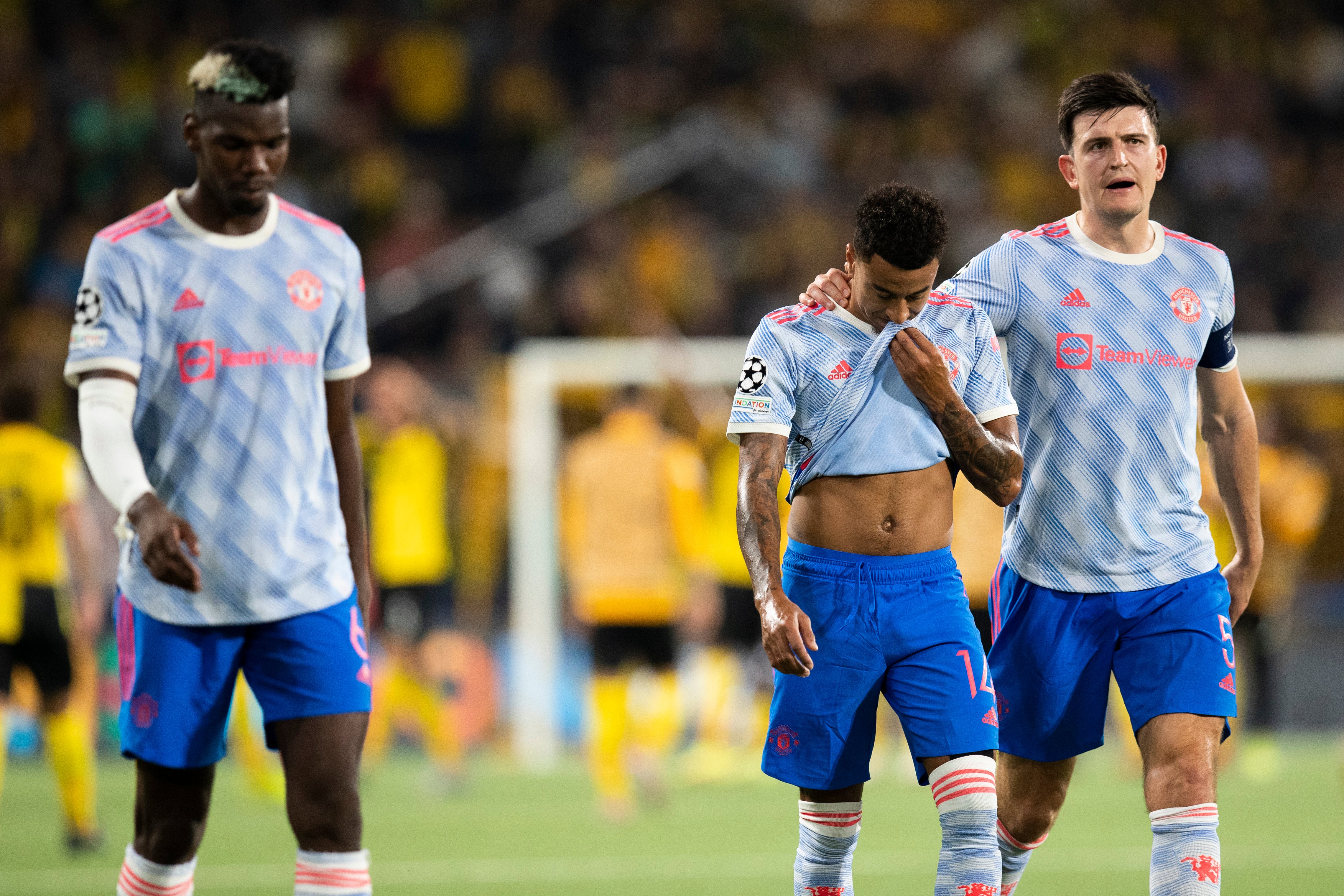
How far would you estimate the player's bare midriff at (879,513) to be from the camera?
4281 millimetres

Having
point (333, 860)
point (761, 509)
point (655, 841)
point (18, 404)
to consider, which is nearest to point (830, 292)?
point (761, 509)

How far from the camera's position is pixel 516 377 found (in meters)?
13.1

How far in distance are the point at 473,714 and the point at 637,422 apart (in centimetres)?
366

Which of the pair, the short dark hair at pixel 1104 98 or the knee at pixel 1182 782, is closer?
the knee at pixel 1182 782

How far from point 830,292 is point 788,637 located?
3.42 feet

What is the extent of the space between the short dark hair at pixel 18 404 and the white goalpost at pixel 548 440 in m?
4.73

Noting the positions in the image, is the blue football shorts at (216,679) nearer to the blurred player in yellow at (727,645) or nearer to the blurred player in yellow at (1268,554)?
the blurred player in yellow at (727,645)

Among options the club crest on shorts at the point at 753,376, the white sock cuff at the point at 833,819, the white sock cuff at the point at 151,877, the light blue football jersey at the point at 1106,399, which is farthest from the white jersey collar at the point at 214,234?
the white sock cuff at the point at 833,819

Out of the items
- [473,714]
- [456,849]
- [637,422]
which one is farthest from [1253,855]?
[473,714]

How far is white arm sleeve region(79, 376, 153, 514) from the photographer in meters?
3.62

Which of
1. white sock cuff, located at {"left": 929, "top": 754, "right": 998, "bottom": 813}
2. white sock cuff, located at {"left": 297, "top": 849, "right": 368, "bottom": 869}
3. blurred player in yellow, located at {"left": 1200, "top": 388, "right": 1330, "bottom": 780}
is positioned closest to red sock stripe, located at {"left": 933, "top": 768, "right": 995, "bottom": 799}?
white sock cuff, located at {"left": 929, "top": 754, "right": 998, "bottom": 813}

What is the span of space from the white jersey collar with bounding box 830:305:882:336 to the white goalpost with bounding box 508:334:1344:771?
8.23 meters

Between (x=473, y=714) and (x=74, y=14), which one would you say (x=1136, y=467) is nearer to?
(x=473, y=714)

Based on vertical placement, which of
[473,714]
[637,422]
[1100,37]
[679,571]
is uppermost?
[1100,37]
